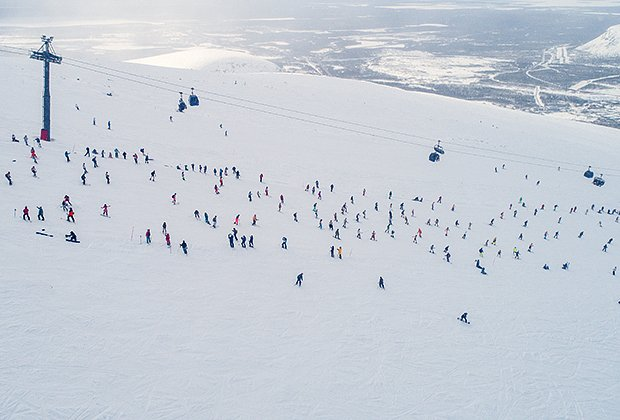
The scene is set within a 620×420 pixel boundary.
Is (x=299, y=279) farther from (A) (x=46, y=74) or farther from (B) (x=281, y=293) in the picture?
(A) (x=46, y=74)

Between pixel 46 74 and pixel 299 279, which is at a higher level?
pixel 46 74

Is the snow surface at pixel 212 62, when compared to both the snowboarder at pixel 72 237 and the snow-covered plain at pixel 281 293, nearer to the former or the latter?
the snow-covered plain at pixel 281 293

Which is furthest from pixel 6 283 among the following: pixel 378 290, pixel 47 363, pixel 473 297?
pixel 473 297

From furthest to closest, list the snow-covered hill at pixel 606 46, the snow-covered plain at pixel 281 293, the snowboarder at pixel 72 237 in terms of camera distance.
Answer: the snow-covered hill at pixel 606 46, the snowboarder at pixel 72 237, the snow-covered plain at pixel 281 293

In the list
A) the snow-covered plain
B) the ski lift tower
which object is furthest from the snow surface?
the ski lift tower

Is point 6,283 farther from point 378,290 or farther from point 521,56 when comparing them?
point 521,56

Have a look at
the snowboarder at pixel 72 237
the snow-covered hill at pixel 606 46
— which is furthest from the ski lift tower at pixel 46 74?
the snow-covered hill at pixel 606 46

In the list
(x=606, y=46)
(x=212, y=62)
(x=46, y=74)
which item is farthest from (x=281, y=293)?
(x=606, y=46)
